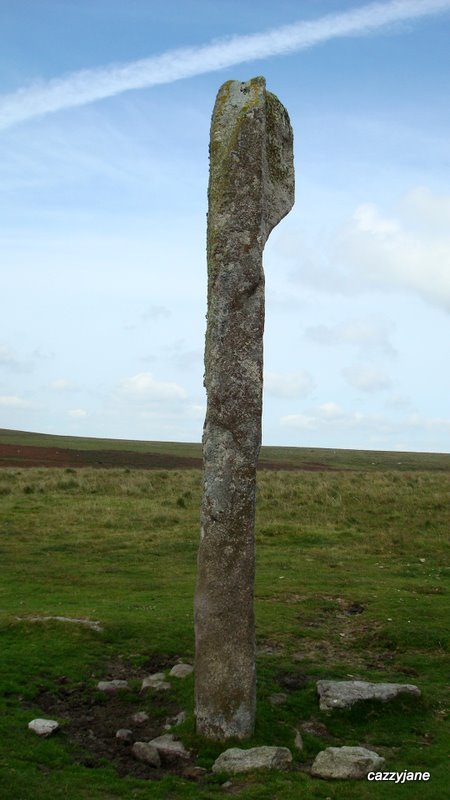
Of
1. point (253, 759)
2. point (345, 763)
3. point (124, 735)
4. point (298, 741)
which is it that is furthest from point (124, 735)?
point (345, 763)

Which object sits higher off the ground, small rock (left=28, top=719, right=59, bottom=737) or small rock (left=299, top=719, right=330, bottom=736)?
small rock (left=28, top=719, right=59, bottom=737)

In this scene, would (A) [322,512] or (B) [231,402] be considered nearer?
(B) [231,402]

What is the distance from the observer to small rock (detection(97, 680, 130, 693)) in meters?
11.2

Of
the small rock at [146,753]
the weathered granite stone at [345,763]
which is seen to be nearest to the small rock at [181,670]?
the small rock at [146,753]

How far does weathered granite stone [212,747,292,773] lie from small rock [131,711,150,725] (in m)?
1.60

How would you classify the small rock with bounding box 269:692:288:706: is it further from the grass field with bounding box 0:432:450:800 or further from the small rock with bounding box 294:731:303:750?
the small rock with bounding box 294:731:303:750

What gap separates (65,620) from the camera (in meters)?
13.7

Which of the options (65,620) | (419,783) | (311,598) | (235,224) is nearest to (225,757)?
(419,783)

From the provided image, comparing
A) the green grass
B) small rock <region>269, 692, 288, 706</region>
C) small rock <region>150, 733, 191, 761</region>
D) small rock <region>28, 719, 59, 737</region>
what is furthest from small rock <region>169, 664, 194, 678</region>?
the green grass

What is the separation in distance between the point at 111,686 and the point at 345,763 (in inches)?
152

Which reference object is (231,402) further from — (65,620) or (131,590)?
(131,590)

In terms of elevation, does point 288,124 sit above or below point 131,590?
above

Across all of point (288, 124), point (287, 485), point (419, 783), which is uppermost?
point (288, 124)

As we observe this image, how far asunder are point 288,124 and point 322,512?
19.8m
